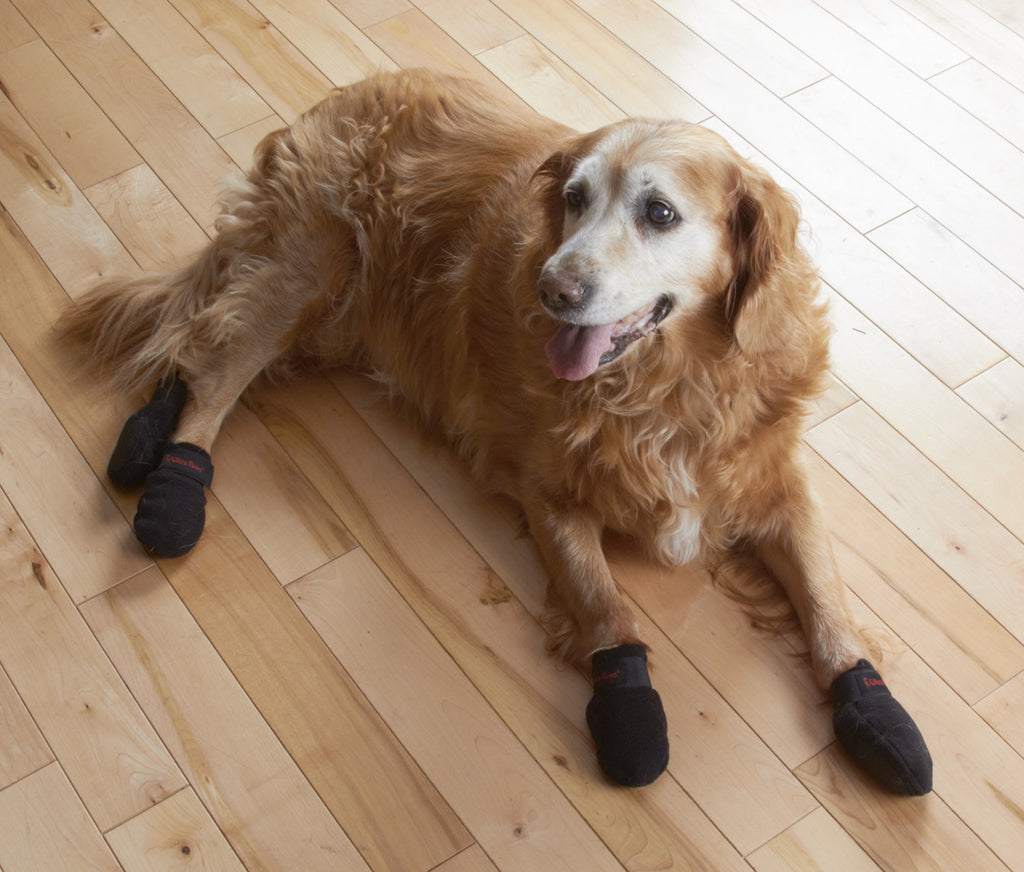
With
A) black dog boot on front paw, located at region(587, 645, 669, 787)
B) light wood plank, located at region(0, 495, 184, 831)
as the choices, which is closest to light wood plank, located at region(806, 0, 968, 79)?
black dog boot on front paw, located at region(587, 645, 669, 787)

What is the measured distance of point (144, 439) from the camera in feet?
7.87

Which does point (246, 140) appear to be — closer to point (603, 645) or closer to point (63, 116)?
point (63, 116)

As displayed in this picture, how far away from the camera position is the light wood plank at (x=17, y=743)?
6.59 feet

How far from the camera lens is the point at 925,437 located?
8.24ft

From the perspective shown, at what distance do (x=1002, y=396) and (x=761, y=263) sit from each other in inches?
41.9

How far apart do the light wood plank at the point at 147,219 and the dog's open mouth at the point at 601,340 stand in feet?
4.18

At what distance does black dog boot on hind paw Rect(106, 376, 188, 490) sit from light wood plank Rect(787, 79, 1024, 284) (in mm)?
1987

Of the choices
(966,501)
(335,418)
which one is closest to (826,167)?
(966,501)

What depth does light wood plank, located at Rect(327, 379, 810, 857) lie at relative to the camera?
1.97 meters

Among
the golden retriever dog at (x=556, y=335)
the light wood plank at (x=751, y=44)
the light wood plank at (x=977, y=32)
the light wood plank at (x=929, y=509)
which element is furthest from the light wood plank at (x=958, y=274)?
the golden retriever dog at (x=556, y=335)

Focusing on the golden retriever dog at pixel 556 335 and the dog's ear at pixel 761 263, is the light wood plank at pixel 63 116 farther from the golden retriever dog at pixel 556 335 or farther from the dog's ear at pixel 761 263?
the dog's ear at pixel 761 263

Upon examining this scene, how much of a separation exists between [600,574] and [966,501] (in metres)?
0.87

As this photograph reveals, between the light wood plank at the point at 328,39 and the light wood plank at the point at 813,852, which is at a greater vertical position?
the light wood plank at the point at 328,39

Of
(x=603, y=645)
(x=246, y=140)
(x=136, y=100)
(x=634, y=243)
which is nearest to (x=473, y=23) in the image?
(x=246, y=140)
